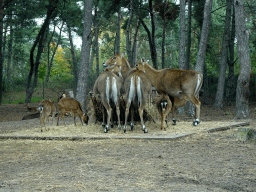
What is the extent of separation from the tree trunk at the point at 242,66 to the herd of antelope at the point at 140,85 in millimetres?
4084

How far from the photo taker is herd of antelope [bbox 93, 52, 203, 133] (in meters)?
8.59

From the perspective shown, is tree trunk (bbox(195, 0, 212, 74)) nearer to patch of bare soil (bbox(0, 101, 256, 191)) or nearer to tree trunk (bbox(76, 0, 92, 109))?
tree trunk (bbox(76, 0, 92, 109))

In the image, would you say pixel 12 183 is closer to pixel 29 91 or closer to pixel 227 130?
pixel 227 130

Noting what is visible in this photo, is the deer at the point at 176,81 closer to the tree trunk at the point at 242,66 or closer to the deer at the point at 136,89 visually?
the deer at the point at 136,89

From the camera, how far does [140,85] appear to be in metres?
8.53

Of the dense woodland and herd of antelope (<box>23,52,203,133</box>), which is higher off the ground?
the dense woodland

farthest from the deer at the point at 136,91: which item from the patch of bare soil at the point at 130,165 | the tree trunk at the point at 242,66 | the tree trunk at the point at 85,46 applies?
the tree trunk at the point at 85,46

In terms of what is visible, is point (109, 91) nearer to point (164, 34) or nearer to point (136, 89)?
point (136, 89)

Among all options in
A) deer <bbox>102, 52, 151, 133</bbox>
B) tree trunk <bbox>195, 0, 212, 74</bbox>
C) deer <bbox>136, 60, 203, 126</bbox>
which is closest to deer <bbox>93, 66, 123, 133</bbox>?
deer <bbox>102, 52, 151, 133</bbox>

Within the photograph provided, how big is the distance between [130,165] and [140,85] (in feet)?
11.6

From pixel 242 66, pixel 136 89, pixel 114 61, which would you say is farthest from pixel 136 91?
pixel 242 66

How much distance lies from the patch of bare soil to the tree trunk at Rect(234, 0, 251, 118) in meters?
5.21

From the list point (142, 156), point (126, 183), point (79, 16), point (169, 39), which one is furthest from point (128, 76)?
point (169, 39)

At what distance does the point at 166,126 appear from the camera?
9.73 metres
